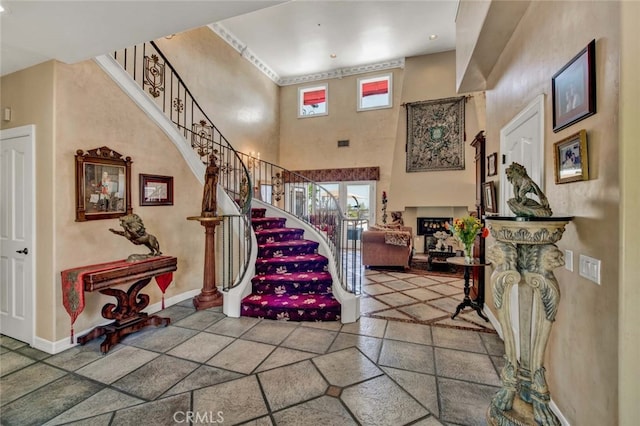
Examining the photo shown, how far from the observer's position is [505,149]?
2.92 metres

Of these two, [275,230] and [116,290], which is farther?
[275,230]

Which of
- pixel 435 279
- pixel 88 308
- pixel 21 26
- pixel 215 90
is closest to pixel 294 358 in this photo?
pixel 88 308

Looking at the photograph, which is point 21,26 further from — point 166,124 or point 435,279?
point 435,279

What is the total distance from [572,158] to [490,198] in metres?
1.77

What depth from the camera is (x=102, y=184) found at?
2939mm

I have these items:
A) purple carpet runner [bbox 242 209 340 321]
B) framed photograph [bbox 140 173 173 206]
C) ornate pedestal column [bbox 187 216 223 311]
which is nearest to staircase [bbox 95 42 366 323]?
purple carpet runner [bbox 242 209 340 321]

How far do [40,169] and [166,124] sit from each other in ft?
4.58

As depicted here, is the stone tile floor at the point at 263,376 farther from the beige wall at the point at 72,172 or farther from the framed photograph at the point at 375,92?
the framed photograph at the point at 375,92

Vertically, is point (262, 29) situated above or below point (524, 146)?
above

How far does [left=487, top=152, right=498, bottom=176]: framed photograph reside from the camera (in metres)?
3.23

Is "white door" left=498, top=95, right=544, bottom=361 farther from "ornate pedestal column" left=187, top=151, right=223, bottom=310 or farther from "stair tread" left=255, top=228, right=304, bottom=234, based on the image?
"ornate pedestal column" left=187, top=151, right=223, bottom=310

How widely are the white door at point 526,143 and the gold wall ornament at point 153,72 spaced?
16.2ft

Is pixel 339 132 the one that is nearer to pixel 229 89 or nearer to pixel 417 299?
pixel 229 89

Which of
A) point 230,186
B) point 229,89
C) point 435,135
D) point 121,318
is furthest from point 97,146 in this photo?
point 435,135
